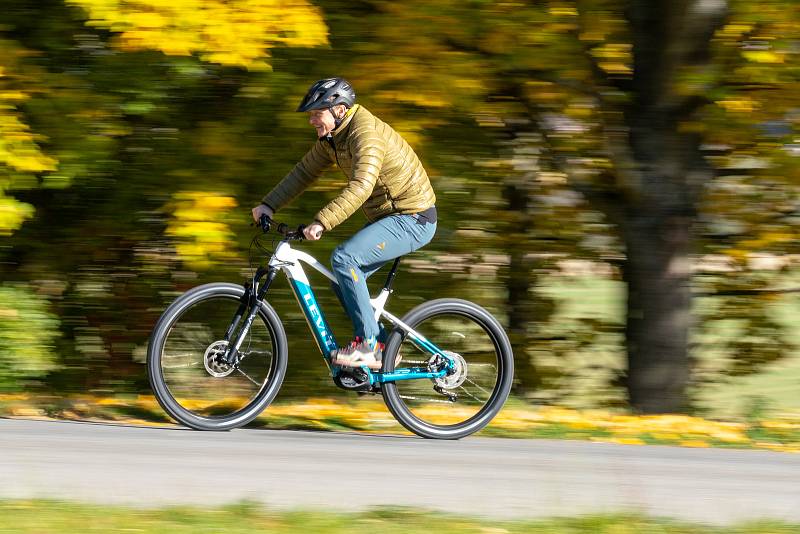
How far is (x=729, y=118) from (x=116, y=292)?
4.74 meters

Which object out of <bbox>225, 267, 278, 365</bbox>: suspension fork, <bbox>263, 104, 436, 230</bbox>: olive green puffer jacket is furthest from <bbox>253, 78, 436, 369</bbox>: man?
<bbox>225, 267, 278, 365</bbox>: suspension fork

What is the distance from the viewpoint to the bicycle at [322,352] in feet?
19.9

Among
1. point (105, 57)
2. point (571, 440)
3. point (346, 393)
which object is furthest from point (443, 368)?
point (105, 57)

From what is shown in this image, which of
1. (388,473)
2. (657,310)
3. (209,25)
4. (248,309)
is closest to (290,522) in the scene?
(388,473)

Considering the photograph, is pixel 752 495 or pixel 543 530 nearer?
pixel 543 530

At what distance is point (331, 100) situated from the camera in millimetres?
5773

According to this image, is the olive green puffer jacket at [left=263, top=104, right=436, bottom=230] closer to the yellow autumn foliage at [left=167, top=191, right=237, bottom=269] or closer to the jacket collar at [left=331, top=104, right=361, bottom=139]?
the jacket collar at [left=331, top=104, right=361, bottom=139]

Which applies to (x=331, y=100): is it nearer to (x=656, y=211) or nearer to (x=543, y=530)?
(x=543, y=530)

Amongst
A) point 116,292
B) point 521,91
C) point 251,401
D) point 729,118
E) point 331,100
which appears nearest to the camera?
point 331,100

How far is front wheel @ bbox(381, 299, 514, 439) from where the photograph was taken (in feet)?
20.3

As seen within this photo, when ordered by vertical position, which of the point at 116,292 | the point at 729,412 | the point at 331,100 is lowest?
the point at 729,412

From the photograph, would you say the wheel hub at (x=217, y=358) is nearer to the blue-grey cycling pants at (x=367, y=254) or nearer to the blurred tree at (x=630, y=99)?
the blue-grey cycling pants at (x=367, y=254)

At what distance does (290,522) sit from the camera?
443 cm

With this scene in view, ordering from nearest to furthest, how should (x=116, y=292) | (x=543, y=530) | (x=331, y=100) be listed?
(x=543, y=530) → (x=331, y=100) → (x=116, y=292)
